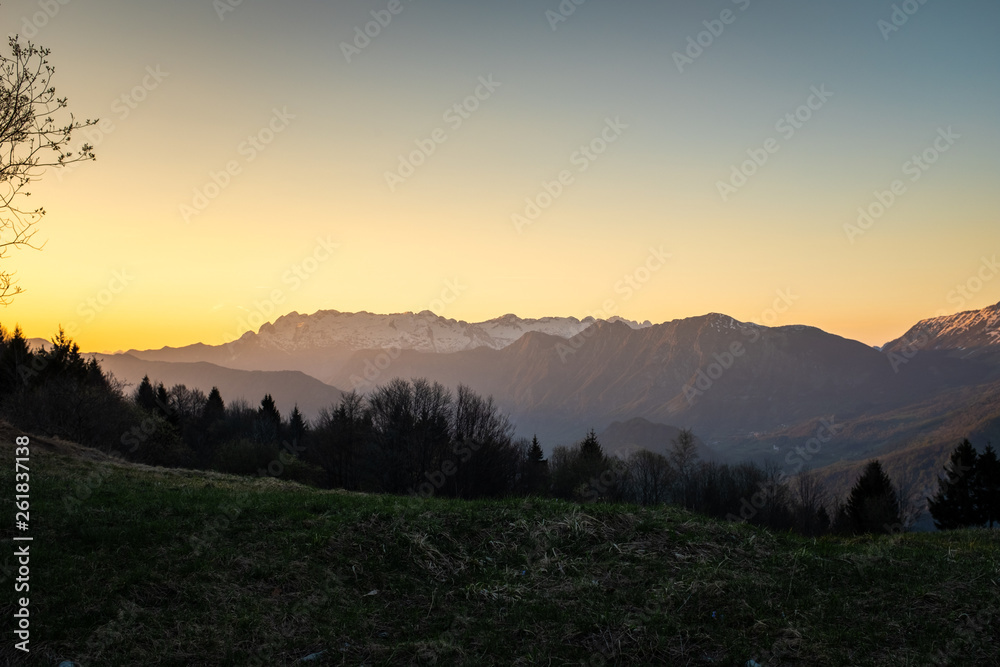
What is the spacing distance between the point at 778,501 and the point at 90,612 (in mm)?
113452

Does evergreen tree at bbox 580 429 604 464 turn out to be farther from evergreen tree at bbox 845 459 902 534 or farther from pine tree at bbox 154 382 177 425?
pine tree at bbox 154 382 177 425

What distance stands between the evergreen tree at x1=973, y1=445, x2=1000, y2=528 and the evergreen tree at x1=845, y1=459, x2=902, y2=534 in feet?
24.0

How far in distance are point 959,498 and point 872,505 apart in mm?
8012

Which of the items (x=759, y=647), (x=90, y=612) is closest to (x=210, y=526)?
(x=90, y=612)

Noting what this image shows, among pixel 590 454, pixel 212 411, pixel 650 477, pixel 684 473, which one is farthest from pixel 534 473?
pixel 212 411

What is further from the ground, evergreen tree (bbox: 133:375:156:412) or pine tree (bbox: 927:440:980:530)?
evergreen tree (bbox: 133:375:156:412)

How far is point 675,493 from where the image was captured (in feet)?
350

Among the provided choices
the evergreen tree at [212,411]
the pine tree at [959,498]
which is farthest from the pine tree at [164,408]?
the pine tree at [959,498]

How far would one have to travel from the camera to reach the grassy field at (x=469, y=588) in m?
8.62

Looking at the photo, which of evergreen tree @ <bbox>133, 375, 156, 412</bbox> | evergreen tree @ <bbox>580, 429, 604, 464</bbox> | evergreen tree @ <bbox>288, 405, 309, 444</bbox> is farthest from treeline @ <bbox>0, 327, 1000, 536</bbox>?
evergreen tree @ <bbox>288, 405, 309, 444</bbox>

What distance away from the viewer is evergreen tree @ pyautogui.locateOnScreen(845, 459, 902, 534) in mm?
63969

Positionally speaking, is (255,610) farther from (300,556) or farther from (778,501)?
(778,501)

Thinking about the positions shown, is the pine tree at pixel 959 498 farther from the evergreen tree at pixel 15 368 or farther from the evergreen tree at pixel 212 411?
the evergreen tree at pixel 212 411

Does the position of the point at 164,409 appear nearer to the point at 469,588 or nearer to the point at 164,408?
the point at 164,408
